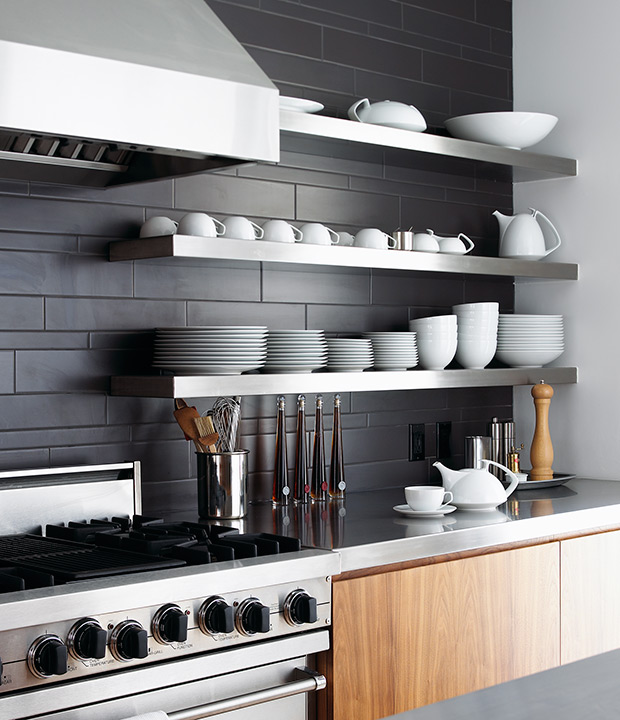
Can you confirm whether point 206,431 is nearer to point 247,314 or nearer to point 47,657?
point 247,314

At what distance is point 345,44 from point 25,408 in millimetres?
1643

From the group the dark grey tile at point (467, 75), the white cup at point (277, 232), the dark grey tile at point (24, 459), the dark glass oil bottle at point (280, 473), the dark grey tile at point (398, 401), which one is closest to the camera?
the dark grey tile at point (24, 459)

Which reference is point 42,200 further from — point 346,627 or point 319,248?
point 346,627

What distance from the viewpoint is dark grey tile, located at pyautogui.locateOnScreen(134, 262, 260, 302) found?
2893mm

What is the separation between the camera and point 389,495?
330cm

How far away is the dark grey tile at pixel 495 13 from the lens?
3.85m

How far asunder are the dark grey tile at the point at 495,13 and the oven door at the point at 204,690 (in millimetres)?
2543

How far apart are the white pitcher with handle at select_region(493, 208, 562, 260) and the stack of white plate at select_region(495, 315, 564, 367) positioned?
22cm

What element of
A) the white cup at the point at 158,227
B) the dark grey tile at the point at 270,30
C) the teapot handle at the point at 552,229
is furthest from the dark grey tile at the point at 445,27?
the white cup at the point at 158,227

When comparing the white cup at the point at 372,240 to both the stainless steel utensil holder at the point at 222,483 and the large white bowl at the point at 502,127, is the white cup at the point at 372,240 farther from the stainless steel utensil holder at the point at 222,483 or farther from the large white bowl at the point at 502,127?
the stainless steel utensil holder at the point at 222,483

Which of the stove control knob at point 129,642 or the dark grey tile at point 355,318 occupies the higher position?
the dark grey tile at point 355,318

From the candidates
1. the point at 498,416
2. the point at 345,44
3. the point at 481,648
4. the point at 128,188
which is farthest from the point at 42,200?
the point at 498,416

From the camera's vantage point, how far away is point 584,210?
12.1 ft

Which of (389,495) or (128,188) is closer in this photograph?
(128,188)
